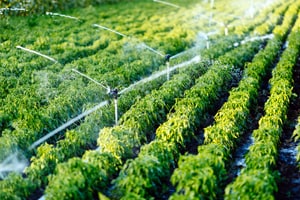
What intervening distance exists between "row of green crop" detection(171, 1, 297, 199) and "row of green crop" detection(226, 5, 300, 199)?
39 centimetres

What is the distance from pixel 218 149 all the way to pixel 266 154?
921 mm

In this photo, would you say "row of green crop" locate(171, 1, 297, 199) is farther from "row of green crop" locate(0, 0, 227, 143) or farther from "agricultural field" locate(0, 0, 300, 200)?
"row of green crop" locate(0, 0, 227, 143)

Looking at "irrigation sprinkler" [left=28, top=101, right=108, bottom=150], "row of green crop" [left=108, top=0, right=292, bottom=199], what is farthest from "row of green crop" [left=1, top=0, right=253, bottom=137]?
"row of green crop" [left=108, top=0, right=292, bottom=199]

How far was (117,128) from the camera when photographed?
1002 cm

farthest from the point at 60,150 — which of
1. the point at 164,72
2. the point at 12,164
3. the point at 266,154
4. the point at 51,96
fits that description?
the point at 164,72

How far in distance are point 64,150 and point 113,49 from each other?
9.90 m

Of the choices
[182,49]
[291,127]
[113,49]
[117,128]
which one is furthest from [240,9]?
[117,128]

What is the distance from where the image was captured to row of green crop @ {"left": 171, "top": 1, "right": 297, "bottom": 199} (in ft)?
25.8

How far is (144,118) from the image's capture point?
1112cm

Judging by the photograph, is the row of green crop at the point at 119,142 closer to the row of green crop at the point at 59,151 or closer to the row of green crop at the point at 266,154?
the row of green crop at the point at 59,151

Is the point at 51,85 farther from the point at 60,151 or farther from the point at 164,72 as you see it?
the point at 60,151

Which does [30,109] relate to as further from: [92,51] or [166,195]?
[92,51]

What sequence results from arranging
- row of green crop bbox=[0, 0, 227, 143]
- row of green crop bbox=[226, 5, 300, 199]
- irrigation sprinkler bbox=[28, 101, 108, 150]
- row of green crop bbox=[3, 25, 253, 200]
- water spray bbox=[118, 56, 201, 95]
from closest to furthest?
row of green crop bbox=[226, 5, 300, 199] → row of green crop bbox=[3, 25, 253, 200] → irrigation sprinkler bbox=[28, 101, 108, 150] → row of green crop bbox=[0, 0, 227, 143] → water spray bbox=[118, 56, 201, 95]

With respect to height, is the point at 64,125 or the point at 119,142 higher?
the point at 119,142
